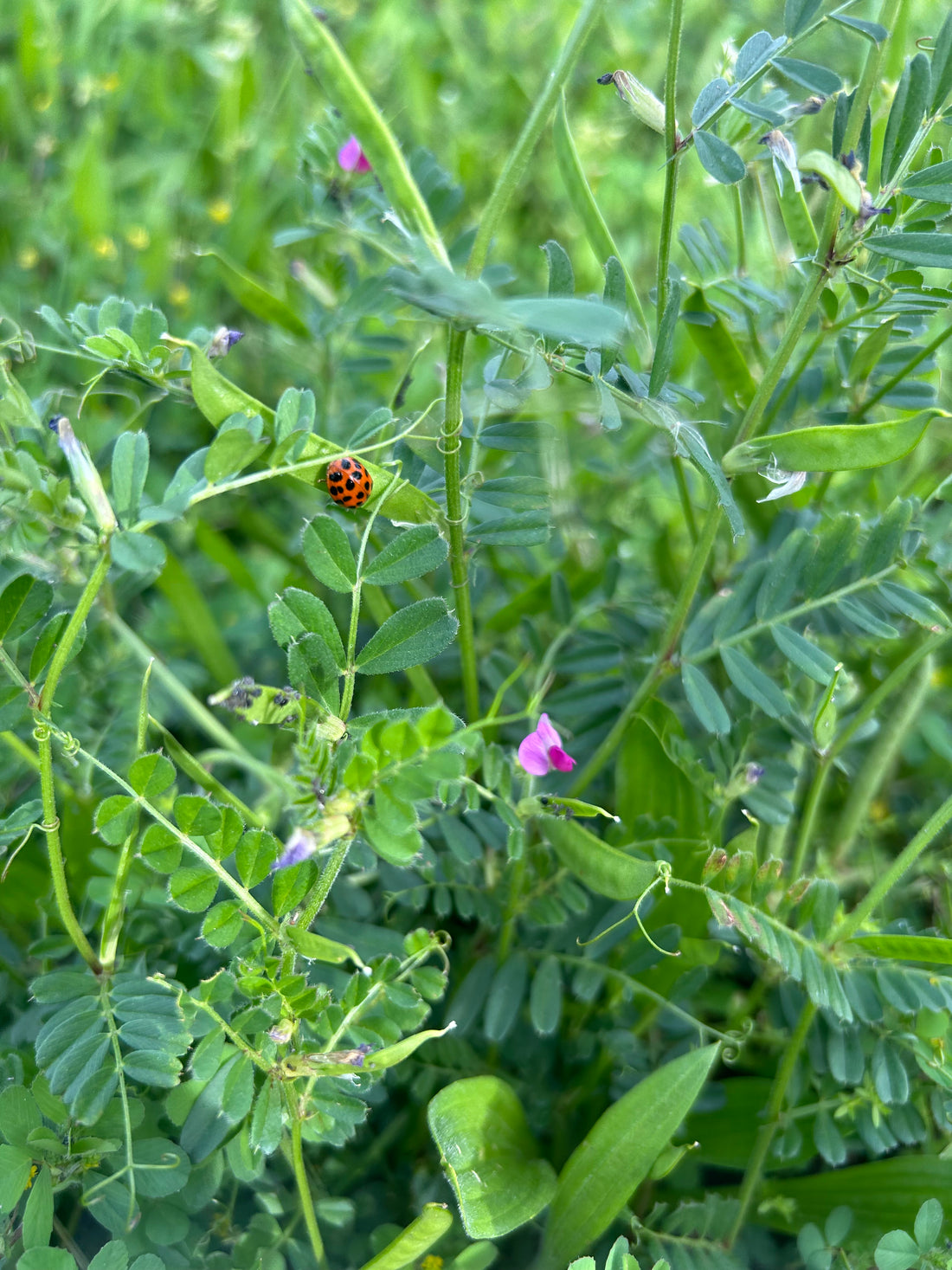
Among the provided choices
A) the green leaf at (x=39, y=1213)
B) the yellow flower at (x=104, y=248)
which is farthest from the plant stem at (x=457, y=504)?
the yellow flower at (x=104, y=248)

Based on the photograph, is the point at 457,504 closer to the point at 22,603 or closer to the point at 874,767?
the point at 22,603

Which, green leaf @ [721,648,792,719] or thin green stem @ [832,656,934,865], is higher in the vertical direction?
green leaf @ [721,648,792,719]

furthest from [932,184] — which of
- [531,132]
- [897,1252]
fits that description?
[897,1252]

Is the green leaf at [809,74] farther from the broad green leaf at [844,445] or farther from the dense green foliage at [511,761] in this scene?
the broad green leaf at [844,445]

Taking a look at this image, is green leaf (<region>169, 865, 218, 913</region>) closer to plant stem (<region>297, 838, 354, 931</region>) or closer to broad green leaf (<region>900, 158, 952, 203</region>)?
plant stem (<region>297, 838, 354, 931</region>)

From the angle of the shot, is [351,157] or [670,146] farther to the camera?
[351,157]

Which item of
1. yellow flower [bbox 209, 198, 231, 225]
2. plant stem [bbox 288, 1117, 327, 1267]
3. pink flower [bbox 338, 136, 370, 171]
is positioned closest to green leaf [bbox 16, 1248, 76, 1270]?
plant stem [bbox 288, 1117, 327, 1267]
